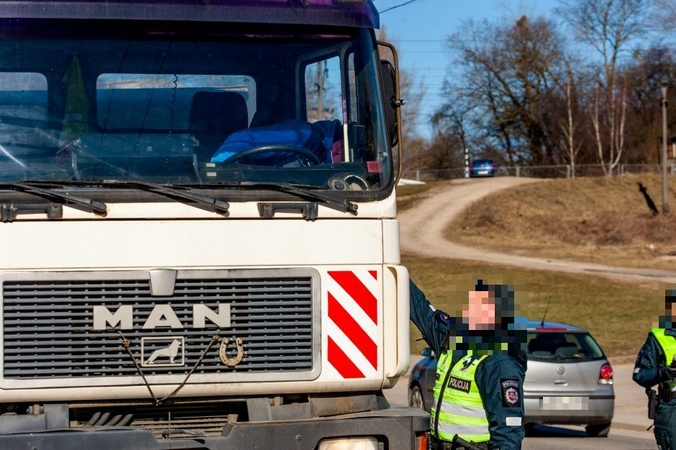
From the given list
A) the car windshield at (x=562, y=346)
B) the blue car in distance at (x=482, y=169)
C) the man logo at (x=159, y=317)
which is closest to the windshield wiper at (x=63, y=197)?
the man logo at (x=159, y=317)

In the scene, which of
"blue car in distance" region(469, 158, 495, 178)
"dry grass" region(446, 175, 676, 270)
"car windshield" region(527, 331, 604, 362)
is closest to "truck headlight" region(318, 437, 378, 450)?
"car windshield" region(527, 331, 604, 362)

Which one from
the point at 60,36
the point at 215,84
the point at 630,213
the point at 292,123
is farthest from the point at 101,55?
the point at 630,213

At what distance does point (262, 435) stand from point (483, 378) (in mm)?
1246

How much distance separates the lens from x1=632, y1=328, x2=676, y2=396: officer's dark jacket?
793 cm

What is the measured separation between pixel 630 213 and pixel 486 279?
45.2 meters

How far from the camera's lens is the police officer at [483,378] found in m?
5.55

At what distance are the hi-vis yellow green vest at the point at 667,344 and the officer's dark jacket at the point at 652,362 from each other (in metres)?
0.03

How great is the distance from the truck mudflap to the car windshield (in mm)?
8150

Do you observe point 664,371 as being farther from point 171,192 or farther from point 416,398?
point 416,398

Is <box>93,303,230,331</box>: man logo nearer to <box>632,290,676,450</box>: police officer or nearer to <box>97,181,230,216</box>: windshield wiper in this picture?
<box>97,181,230,216</box>: windshield wiper

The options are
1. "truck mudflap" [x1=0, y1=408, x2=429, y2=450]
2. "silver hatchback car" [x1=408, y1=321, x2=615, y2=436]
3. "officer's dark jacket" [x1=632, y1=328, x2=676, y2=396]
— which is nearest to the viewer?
"truck mudflap" [x1=0, y1=408, x2=429, y2=450]

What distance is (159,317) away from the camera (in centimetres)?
509

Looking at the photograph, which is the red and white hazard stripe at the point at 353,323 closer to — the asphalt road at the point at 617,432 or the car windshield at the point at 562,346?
the asphalt road at the point at 617,432

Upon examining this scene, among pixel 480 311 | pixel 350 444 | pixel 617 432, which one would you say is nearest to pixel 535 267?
pixel 617 432
